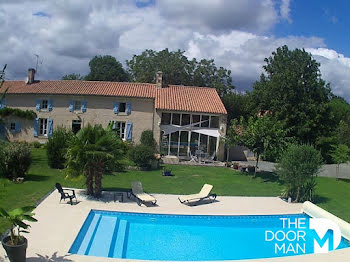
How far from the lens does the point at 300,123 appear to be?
122ft

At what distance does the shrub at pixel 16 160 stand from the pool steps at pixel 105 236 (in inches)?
293

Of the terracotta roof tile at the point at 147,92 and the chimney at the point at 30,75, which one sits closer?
the terracotta roof tile at the point at 147,92

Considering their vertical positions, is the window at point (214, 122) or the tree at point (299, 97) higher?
the tree at point (299, 97)

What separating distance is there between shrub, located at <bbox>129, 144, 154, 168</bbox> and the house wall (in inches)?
328

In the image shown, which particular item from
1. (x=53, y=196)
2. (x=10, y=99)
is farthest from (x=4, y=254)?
(x=10, y=99)

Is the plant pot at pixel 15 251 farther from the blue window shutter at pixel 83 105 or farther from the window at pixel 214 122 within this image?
the window at pixel 214 122

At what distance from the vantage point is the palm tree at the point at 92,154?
1742 centimetres

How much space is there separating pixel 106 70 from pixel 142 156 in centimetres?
5062

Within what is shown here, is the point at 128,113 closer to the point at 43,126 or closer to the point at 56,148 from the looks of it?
the point at 43,126

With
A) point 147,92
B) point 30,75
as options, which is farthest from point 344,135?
point 30,75

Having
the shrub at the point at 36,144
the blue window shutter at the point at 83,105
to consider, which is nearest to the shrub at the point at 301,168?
the blue window shutter at the point at 83,105

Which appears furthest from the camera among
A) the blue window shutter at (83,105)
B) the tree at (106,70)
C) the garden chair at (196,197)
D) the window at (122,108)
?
the tree at (106,70)

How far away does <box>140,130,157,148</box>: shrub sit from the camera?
34.2 m

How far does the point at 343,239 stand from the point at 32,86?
34.0 metres
